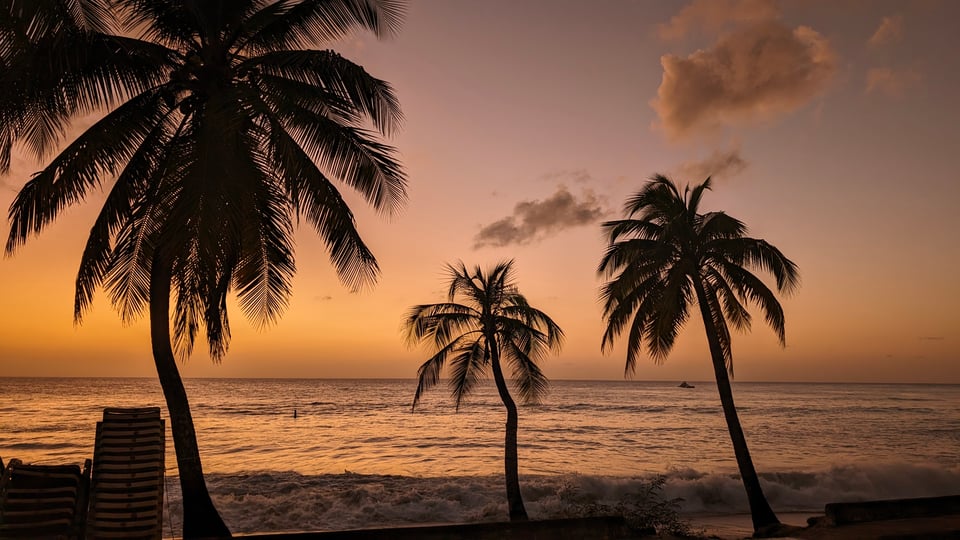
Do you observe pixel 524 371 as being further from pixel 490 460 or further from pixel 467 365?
pixel 490 460

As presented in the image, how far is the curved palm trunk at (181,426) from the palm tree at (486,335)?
7.92 metres

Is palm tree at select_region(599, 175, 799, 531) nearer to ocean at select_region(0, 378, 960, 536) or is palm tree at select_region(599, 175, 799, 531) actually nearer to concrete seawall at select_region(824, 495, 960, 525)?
concrete seawall at select_region(824, 495, 960, 525)

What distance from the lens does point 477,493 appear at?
25.0 meters

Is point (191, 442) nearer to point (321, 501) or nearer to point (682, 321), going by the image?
point (682, 321)

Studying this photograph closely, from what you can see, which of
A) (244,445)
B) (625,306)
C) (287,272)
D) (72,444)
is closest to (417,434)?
(244,445)

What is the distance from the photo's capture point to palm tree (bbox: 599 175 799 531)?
1566 centimetres

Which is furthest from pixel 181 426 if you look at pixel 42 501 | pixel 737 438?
pixel 737 438

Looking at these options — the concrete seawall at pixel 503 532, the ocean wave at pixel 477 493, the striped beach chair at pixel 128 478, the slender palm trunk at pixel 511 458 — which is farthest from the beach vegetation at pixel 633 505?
the striped beach chair at pixel 128 478

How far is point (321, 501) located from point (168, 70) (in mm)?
18197

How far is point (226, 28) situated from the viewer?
10.4 metres

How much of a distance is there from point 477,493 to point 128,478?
18.9m

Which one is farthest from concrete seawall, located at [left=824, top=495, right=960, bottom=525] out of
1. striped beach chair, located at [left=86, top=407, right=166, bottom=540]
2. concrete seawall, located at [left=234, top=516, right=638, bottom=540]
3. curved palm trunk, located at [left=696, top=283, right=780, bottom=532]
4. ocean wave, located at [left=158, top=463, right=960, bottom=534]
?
striped beach chair, located at [left=86, top=407, right=166, bottom=540]

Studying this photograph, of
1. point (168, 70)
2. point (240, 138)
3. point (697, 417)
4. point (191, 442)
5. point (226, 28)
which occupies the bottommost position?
point (697, 417)

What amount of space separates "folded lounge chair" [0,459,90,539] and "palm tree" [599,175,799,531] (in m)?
13.2
